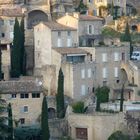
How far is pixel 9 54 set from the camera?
250 feet

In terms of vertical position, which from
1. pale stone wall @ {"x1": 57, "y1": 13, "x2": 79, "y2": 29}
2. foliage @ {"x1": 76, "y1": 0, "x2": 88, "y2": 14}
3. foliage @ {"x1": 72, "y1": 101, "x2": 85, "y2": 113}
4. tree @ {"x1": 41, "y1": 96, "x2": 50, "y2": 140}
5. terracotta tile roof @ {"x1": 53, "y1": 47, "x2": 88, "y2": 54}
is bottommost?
tree @ {"x1": 41, "y1": 96, "x2": 50, "y2": 140}

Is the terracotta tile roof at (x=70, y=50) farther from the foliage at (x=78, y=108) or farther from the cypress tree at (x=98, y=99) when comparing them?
the foliage at (x=78, y=108)

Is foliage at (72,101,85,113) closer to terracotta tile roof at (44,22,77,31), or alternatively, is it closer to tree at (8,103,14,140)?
tree at (8,103,14,140)

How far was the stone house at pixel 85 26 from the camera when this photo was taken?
78.4 metres

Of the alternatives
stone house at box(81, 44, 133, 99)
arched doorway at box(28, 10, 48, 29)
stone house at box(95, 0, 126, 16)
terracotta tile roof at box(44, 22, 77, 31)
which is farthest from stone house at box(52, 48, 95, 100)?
stone house at box(95, 0, 126, 16)

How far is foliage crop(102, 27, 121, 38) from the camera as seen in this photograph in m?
83.0

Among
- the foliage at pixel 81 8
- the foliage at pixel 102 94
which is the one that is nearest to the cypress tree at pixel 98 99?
the foliage at pixel 102 94

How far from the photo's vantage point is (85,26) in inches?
3127

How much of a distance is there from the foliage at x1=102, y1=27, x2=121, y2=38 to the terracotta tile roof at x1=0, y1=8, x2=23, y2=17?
8.44m

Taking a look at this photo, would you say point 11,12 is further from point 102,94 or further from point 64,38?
point 102,94

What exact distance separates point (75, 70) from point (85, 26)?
889cm

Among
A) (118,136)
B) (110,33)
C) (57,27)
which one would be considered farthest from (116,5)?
(118,136)

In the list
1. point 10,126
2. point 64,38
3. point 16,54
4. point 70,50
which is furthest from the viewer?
point 64,38

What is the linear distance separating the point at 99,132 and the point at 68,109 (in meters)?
3.46
